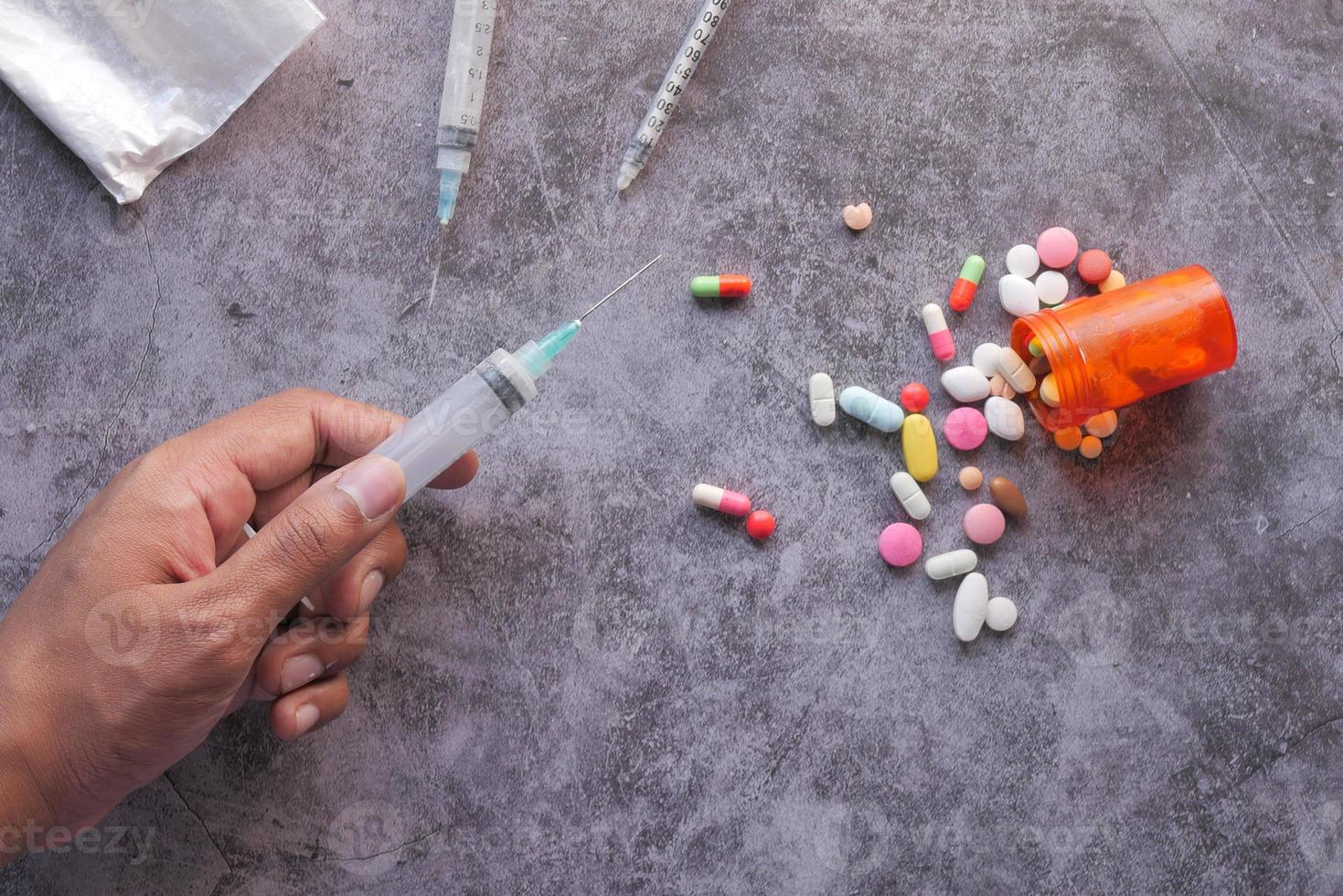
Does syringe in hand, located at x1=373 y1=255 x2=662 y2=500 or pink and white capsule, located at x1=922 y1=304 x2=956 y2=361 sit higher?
syringe in hand, located at x1=373 y1=255 x2=662 y2=500

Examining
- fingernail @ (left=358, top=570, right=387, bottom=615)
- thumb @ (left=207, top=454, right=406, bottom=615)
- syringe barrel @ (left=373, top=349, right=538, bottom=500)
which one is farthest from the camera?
fingernail @ (left=358, top=570, right=387, bottom=615)

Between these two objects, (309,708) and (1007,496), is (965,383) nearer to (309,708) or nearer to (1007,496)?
(1007,496)

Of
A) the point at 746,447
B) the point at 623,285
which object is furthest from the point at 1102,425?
the point at 623,285

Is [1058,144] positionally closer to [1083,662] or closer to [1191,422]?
[1191,422]

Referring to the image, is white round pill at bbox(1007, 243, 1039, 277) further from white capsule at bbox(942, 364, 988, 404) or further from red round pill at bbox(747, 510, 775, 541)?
red round pill at bbox(747, 510, 775, 541)

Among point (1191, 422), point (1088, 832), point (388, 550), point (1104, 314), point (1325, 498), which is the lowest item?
point (1088, 832)

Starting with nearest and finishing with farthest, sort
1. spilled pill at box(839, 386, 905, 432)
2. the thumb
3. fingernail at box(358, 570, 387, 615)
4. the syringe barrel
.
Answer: the thumb, the syringe barrel, fingernail at box(358, 570, 387, 615), spilled pill at box(839, 386, 905, 432)

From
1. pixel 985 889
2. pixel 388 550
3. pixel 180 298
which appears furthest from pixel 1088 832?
pixel 180 298

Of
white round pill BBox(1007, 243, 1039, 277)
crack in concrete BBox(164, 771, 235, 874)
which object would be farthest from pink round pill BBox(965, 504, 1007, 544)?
crack in concrete BBox(164, 771, 235, 874)
